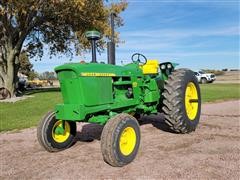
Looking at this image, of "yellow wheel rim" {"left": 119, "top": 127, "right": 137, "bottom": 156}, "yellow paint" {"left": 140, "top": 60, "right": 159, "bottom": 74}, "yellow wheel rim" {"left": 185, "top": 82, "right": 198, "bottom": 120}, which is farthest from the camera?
"yellow wheel rim" {"left": 185, "top": 82, "right": 198, "bottom": 120}

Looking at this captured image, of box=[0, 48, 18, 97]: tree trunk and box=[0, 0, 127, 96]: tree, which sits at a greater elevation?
box=[0, 0, 127, 96]: tree

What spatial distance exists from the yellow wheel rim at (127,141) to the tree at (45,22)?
1411cm

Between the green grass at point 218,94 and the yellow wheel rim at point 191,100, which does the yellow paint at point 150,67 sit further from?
the green grass at point 218,94

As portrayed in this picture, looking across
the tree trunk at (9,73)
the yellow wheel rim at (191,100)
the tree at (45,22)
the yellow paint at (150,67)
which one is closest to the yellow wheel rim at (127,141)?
the yellow paint at (150,67)

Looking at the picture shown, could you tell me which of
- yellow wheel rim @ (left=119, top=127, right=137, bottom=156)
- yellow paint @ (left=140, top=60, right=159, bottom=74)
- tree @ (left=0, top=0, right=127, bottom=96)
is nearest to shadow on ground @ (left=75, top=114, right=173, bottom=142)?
yellow paint @ (left=140, top=60, right=159, bottom=74)

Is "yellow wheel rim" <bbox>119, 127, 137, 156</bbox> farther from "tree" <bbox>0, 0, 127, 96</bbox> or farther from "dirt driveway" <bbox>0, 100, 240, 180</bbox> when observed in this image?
"tree" <bbox>0, 0, 127, 96</bbox>

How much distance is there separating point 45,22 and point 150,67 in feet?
60.4

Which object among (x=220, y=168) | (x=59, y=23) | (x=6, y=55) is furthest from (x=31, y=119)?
(x=59, y=23)

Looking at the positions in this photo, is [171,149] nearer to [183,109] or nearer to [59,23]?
[183,109]

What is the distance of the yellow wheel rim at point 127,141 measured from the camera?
16.8 ft

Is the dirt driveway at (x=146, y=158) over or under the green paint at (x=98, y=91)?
under

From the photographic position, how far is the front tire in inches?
189

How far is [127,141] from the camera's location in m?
5.30

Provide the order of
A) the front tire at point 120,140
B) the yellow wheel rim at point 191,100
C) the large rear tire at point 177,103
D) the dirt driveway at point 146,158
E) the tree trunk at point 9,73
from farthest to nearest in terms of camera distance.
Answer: the tree trunk at point 9,73 < the yellow wheel rim at point 191,100 < the large rear tire at point 177,103 < the front tire at point 120,140 < the dirt driveway at point 146,158
